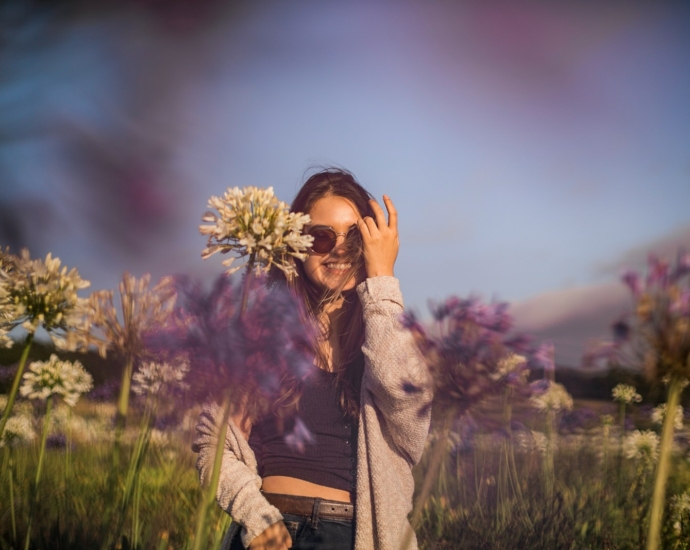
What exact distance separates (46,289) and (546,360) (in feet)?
3.13

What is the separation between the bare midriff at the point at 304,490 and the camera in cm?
204

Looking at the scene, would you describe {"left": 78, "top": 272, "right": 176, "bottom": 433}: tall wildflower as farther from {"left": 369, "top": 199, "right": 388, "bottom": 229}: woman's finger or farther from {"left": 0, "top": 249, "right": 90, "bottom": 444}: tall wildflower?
{"left": 369, "top": 199, "right": 388, "bottom": 229}: woman's finger

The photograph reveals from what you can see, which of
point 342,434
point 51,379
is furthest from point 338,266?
point 51,379

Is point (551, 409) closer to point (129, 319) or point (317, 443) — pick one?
point (317, 443)

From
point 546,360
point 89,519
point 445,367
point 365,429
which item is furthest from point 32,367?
point 546,360

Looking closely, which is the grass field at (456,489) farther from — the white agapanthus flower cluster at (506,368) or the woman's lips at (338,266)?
the woman's lips at (338,266)

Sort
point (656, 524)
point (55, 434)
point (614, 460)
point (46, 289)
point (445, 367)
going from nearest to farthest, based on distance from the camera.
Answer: point (656, 524) < point (445, 367) < point (46, 289) < point (55, 434) < point (614, 460)

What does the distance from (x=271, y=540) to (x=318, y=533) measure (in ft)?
0.52

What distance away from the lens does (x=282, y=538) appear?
1.83 meters

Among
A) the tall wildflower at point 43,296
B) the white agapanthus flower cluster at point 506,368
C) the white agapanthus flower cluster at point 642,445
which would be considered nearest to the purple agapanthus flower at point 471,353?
the white agapanthus flower cluster at point 506,368

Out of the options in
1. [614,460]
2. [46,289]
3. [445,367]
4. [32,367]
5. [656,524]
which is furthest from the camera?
[614,460]

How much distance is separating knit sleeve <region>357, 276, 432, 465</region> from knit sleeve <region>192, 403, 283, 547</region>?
475 mm

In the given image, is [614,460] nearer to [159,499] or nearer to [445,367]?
[159,499]

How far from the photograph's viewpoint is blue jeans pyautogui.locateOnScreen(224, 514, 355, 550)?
73.9 inches
